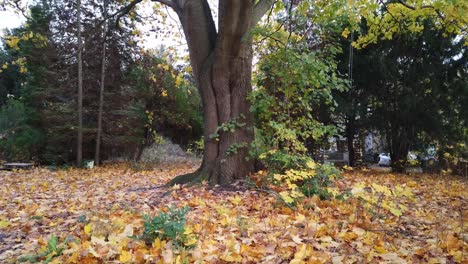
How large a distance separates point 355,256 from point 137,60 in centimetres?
1170

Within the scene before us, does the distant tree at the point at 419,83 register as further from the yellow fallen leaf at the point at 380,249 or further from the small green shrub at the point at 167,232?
the small green shrub at the point at 167,232

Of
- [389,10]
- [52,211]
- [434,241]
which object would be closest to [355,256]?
[434,241]

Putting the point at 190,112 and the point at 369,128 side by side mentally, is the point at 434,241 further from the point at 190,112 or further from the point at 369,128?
the point at 190,112

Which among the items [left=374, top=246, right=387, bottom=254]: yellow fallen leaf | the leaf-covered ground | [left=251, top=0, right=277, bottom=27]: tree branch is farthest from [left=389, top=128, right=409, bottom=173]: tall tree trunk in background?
[left=374, top=246, right=387, bottom=254]: yellow fallen leaf

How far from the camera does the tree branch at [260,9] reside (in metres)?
6.30

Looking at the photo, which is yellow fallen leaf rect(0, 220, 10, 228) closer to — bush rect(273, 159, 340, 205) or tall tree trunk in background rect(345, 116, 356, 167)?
bush rect(273, 159, 340, 205)

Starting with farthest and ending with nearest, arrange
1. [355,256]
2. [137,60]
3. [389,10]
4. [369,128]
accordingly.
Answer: [137,60] → [369,128] → [389,10] → [355,256]

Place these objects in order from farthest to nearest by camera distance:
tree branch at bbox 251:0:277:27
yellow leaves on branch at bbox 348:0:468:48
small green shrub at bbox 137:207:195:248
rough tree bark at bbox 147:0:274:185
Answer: tree branch at bbox 251:0:277:27
rough tree bark at bbox 147:0:274:185
yellow leaves on branch at bbox 348:0:468:48
small green shrub at bbox 137:207:195:248

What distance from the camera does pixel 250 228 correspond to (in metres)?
3.49

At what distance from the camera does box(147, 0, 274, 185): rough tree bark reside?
588 centimetres

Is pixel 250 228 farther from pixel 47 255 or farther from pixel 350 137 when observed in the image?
pixel 350 137

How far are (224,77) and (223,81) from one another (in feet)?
0.23

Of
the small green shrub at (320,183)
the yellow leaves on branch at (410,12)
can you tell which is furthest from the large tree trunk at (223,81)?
the yellow leaves on branch at (410,12)

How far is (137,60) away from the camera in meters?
13.0
